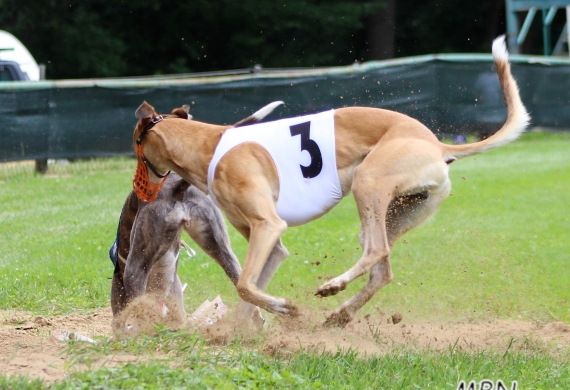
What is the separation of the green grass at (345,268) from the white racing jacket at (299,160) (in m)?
0.96

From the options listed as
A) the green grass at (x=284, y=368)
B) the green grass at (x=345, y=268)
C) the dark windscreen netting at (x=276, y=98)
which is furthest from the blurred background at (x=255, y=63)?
the green grass at (x=284, y=368)

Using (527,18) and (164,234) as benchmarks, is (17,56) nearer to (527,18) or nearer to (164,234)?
(164,234)

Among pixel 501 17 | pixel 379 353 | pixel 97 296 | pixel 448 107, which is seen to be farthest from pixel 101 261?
pixel 501 17

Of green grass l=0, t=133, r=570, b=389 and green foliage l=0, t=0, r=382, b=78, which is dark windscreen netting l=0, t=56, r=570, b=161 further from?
green foliage l=0, t=0, r=382, b=78

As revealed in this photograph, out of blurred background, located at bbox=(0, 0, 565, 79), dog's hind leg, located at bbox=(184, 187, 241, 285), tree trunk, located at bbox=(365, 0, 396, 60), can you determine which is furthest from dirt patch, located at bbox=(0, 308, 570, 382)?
tree trunk, located at bbox=(365, 0, 396, 60)

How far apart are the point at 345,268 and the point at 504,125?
2377 millimetres

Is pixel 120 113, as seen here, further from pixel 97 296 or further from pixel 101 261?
pixel 97 296

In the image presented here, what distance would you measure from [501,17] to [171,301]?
25620 mm

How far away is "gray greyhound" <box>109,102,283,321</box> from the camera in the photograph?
5008mm

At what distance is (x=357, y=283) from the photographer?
6590 millimetres

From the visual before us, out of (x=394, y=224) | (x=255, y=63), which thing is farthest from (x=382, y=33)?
(x=394, y=224)

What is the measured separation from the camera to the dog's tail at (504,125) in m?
4.80

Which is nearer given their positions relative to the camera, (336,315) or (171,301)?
(336,315)

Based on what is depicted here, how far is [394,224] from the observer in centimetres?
505
